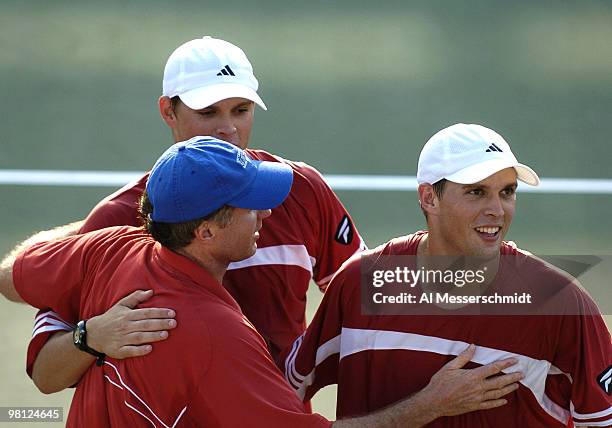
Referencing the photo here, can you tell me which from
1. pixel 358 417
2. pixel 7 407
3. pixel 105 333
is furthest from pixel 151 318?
pixel 7 407

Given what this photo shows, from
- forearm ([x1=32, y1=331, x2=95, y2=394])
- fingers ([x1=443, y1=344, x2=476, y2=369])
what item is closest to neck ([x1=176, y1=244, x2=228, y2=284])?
forearm ([x1=32, y1=331, x2=95, y2=394])

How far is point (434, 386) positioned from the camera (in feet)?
12.4

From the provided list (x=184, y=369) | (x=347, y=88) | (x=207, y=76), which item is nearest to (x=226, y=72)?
(x=207, y=76)

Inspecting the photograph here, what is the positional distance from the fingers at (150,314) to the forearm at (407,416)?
708mm

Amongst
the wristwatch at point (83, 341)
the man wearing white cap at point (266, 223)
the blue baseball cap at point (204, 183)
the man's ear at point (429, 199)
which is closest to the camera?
the blue baseball cap at point (204, 183)

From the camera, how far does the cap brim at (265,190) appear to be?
12.0 feet

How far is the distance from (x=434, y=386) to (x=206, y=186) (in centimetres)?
102

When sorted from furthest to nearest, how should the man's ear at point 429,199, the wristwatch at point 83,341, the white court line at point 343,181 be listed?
1. the white court line at point 343,181
2. the man's ear at point 429,199
3. the wristwatch at point 83,341

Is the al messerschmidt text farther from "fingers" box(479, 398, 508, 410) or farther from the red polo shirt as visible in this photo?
the red polo shirt

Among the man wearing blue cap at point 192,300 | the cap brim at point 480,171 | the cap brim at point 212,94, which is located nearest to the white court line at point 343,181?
the cap brim at point 212,94

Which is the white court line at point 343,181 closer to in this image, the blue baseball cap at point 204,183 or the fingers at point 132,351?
the blue baseball cap at point 204,183

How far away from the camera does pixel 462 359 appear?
380cm

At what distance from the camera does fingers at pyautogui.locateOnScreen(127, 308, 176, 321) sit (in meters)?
3.51

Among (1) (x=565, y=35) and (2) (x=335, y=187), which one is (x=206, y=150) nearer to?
(2) (x=335, y=187)
